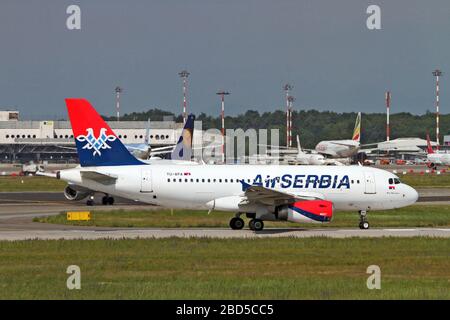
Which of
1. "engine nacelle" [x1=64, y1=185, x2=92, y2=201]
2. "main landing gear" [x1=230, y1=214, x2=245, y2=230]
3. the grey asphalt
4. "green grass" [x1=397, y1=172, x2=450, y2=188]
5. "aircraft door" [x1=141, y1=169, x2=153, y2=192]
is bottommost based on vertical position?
"green grass" [x1=397, y1=172, x2=450, y2=188]

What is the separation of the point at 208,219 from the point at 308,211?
1002 centimetres

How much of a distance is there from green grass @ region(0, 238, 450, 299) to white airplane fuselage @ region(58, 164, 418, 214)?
5661 millimetres

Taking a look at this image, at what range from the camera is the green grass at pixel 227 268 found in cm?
2469

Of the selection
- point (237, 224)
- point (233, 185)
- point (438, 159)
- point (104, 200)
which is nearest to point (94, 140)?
point (233, 185)

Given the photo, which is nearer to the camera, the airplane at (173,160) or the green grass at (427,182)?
the airplane at (173,160)

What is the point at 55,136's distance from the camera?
167 m

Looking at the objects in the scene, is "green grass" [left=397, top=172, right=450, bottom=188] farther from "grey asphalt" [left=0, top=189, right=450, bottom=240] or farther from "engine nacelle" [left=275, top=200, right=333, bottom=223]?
"engine nacelle" [left=275, top=200, right=333, bottom=223]

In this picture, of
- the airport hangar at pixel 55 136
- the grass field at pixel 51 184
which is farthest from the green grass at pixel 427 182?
the airport hangar at pixel 55 136

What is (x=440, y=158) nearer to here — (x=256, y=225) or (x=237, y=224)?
(x=237, y=224)

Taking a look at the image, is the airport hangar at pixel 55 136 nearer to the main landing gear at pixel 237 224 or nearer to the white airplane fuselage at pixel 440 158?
the white airplane fuselage at pixel 440 158

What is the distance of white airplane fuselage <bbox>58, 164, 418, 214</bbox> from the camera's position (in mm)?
42938

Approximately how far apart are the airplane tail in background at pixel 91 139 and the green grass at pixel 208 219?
5222 mm

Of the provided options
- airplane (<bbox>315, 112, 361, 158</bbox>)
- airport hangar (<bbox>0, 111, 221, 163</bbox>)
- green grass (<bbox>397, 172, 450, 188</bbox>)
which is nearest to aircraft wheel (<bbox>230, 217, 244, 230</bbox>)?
green grass (<bbox>397, 172, 450, 188</bbox>)

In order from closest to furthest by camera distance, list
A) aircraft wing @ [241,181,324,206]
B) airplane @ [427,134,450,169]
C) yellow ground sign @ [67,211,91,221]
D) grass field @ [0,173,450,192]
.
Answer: aircraft wing @ [241,181,324,206]
yellow ground sign @ [67,211,91,221]
grass field @ [0,173,450,192]
airplane @ [427,134,450,169]
